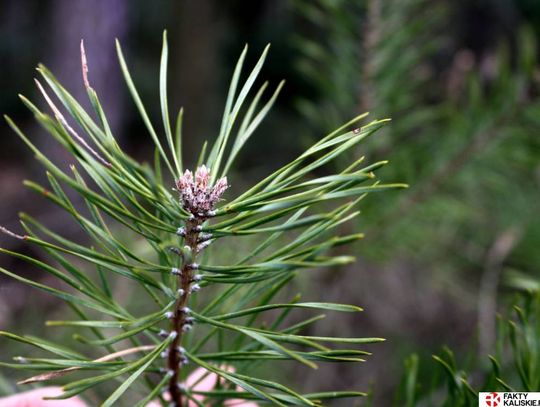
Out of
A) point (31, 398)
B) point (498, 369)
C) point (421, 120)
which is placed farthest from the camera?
point (421, 120)

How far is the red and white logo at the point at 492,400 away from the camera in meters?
0.38

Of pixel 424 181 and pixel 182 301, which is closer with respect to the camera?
pixel 182 301

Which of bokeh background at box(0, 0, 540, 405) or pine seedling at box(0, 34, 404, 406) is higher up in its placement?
bokeh background at box(0, 0, 540, 405)

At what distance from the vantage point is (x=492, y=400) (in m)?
Result: 0.38

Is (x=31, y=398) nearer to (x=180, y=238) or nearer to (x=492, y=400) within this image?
(x=180, y=238)

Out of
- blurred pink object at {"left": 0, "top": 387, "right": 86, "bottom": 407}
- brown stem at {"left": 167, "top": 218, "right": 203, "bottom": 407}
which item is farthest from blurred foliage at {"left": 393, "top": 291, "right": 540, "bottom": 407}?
blurred pink object at {"left": 0, "top": 387, "right": 86, "bottom": 407}

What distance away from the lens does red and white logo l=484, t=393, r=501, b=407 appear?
0.38 meters

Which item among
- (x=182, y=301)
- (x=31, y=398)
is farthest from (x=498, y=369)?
(x=31, y=398)

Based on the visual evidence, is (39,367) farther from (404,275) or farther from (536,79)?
(404,275)

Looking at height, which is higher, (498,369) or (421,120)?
(421,120)

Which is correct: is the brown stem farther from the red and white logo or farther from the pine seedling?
the red and white logo

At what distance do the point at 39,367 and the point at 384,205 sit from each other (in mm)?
567

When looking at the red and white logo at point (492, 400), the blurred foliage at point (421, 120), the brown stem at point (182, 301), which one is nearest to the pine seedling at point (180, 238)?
the brown stem at point (182, 301)

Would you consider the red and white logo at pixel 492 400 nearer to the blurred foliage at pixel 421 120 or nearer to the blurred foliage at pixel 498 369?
the blurred foliage at pixel 498 369
